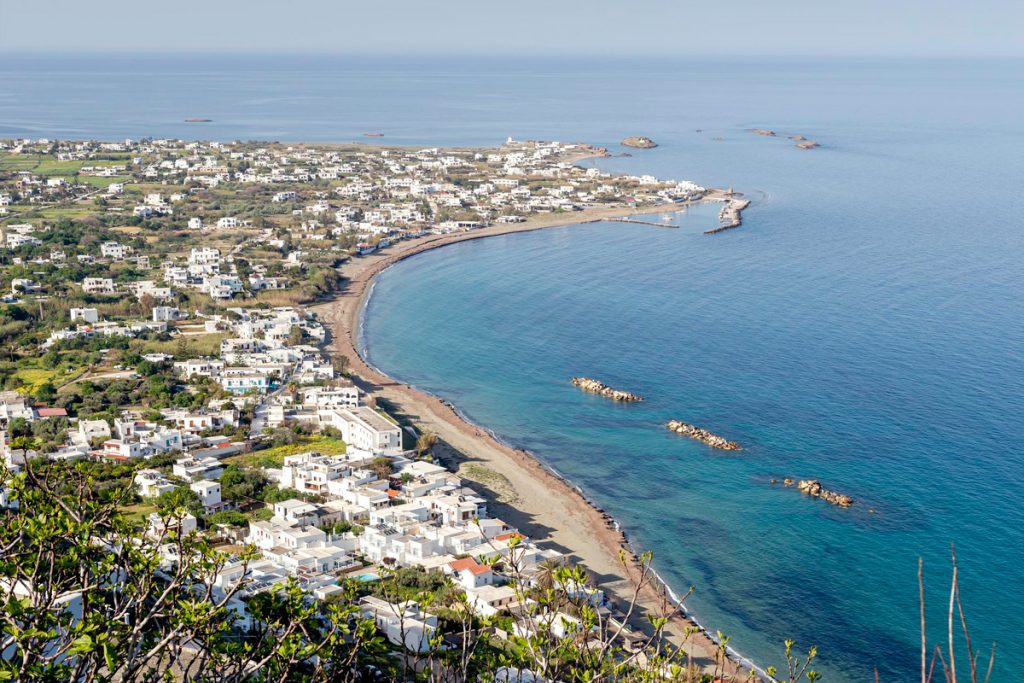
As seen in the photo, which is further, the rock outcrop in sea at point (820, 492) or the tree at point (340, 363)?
the tree at point (340, 363)

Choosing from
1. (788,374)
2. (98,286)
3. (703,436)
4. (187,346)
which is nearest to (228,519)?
(703,436)

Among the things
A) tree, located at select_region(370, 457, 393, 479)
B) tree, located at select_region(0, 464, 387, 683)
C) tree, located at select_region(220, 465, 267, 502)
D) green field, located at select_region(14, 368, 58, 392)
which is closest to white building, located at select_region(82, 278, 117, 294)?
green field, located at select_region(14, 368, 58, 392)

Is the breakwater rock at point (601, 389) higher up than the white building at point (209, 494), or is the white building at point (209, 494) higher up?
the white building at point (209, 494)

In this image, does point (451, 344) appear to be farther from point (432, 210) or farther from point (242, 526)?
point (432, 210)

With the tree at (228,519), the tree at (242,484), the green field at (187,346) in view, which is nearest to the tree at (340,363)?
the green field at (187,346)

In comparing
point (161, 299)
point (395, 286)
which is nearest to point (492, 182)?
point (395, 286)

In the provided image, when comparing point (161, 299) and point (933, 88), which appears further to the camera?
point (933, 88)

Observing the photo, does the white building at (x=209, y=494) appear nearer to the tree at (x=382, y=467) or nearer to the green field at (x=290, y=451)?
the green field at (x=290, y=451)
